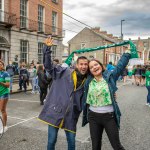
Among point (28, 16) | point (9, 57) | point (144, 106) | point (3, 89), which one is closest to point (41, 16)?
point (28, 16)

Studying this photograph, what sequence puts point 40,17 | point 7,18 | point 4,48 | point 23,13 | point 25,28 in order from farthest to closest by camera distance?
point 40,17
point 23,13
point 25,28
point 7,18
point 4,48

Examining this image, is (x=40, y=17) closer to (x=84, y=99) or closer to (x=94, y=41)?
(x=84, y=99)

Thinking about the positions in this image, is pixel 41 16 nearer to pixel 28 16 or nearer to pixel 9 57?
pixel 28 16

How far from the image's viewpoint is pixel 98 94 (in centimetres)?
364

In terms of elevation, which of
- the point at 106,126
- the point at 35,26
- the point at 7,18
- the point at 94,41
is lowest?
the point at 106,126

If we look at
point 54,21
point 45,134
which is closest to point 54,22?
point 54,21

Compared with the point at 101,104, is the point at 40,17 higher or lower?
higher

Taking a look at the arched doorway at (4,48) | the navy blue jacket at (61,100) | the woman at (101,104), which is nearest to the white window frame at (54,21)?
A: the arched doorway at (4,48)

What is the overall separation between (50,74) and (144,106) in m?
7.65

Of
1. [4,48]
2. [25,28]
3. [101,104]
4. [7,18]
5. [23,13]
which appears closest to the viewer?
[101,104]

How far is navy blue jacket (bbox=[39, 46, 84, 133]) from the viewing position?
3738 millimetres

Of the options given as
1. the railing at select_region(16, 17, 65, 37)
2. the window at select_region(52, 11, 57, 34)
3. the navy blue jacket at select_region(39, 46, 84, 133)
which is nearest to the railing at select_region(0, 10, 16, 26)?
the railing at select_region(16, 17, 65, 37)

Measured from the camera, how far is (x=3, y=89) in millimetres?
6125

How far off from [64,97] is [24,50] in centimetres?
1996
